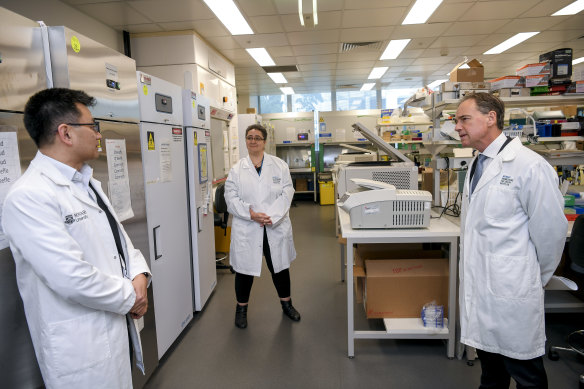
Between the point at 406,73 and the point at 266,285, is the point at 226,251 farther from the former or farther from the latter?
the point at 406,73

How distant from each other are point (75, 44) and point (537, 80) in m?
2.95

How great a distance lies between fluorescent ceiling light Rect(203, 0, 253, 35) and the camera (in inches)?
157

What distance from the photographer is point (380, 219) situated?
87.8 inches

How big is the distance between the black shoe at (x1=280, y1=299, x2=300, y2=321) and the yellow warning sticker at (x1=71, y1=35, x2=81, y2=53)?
2.27 meters

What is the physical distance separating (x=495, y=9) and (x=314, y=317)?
4316 millimetres

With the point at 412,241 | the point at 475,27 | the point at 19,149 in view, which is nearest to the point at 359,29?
the point at 475,27

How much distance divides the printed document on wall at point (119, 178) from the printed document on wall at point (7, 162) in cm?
54

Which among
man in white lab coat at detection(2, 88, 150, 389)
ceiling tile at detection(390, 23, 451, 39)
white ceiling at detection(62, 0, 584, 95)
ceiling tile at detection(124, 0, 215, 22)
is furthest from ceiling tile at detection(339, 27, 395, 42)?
man in white lab coat at detection(2, 88, 150, 389)

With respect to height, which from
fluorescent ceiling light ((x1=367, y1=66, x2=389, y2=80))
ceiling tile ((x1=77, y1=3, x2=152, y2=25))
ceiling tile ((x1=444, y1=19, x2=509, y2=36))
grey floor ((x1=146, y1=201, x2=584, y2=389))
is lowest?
grey floor ((x1=146, y1=201, x2=584, y2=389))

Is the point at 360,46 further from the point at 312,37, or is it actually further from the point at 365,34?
the point at 312,37

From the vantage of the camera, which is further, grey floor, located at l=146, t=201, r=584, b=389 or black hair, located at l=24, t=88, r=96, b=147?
grey floor, located at l=146, t=201, r=584, b=389

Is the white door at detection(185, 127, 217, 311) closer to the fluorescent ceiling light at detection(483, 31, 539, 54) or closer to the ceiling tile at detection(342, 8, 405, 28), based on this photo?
the ceiling tile at detection(342, 8, 405, 28)

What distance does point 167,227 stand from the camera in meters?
2.50

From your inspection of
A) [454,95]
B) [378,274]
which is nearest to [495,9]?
[454,95]
